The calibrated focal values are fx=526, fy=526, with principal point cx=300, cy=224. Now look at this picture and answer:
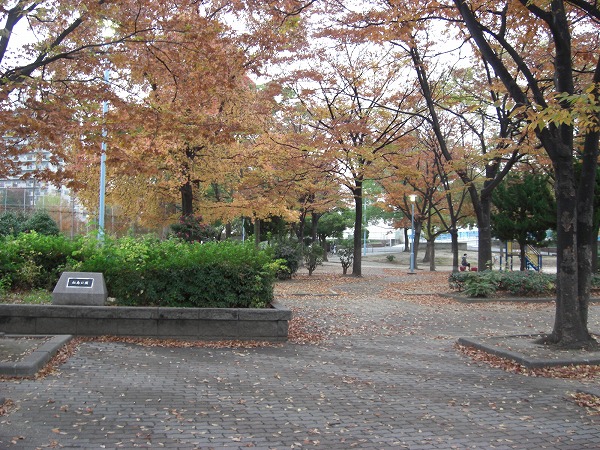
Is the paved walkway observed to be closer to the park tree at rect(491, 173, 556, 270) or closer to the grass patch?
the grass patch

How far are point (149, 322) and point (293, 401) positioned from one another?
12.3 feet

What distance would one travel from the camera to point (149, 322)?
→ 27.7ft

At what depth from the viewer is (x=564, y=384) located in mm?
6395

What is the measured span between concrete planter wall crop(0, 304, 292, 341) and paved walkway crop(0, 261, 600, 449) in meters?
0.53

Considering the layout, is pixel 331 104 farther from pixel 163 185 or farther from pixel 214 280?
pixel 214 280

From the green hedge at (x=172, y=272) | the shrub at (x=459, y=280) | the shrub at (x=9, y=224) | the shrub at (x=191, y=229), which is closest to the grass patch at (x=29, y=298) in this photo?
the green hedge at (x=172, y=272)

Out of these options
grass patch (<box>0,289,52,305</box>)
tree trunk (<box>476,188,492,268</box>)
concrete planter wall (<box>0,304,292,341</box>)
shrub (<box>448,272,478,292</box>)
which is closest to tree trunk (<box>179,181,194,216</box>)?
shrub (<box>448,272,478,292</box>)

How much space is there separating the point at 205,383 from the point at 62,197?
3789cm

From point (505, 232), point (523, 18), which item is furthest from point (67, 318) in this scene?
point (505, 232)

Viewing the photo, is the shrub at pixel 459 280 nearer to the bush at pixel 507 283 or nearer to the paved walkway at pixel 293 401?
the bush at pixel 507 283

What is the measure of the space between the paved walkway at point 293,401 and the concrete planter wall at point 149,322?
53cm

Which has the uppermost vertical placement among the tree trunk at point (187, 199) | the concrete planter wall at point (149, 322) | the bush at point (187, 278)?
the tree trunk at point (187, 199)

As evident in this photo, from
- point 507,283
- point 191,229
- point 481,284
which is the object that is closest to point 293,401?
point 481,284

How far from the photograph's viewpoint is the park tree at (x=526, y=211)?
20.5 meters
